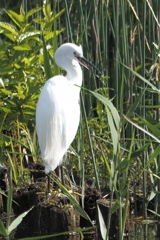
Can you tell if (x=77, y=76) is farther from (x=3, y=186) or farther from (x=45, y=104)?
(x=3, y=186)

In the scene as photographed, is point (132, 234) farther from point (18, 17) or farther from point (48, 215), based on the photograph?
point (18, 17)

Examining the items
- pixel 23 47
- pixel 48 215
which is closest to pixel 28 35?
pixel 23 47

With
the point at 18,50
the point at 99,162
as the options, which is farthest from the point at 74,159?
the point at 18,50

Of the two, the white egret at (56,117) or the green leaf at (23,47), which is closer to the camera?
the white egret at (56,117)

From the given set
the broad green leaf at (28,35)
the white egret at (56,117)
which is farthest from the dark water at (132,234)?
the broad green leaf at (28,35)

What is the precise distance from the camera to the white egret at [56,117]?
3410 mm

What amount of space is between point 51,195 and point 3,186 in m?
0.47

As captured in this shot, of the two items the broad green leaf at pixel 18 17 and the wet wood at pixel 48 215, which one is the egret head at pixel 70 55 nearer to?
the broad green leaf at pixel 18 17

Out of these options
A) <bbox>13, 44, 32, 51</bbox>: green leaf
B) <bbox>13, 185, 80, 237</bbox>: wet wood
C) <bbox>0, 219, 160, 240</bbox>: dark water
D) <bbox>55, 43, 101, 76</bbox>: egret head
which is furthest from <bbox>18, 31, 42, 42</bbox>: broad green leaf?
<bbox>0, 219, 160, 240</bbox>: dark water

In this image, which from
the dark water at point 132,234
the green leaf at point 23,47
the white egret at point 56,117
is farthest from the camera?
the green leaf at point 23,47

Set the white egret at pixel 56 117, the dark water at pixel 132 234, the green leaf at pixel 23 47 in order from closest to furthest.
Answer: the dark water at pixel 132 234
the white egret at pixel 56 117
the green leaf at pixel 23 47

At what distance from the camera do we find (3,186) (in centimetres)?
372

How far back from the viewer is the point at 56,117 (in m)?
3.49

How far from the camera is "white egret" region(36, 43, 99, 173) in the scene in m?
3.41
